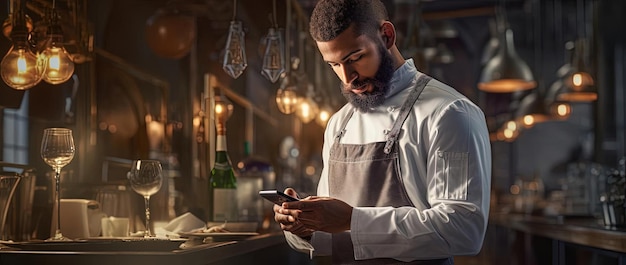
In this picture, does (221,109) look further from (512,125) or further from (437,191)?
A: (512,125)

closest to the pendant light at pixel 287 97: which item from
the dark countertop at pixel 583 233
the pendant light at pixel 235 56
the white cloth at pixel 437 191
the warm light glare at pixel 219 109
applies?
the warm light glare at pixel 219 109

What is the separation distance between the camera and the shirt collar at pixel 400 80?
2.85 meters

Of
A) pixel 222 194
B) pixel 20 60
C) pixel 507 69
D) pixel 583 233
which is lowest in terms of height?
pixel 583 233

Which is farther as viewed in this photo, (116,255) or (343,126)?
(343,126)

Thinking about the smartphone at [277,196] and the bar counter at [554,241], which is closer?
the smartphone at [277,196]

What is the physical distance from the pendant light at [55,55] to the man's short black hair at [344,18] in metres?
0.91

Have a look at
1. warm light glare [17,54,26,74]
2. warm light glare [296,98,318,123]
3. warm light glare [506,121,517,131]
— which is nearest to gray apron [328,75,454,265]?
warm light glare [17,54,26,74]

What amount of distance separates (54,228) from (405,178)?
1.19 meters

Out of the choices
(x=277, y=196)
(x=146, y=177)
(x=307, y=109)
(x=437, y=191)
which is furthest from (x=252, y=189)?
(x=437, y=191)

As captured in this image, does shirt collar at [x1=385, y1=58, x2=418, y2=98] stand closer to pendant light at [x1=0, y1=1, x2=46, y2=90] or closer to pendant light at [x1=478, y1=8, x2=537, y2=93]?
pendant light at [x1=0, y1=1, x2=46, y2=90]

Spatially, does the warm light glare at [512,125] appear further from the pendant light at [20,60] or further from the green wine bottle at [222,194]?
the pendant light at [20,60]

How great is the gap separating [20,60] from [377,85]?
114 centimetres

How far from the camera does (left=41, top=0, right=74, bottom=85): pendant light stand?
3135 mm

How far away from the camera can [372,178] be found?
281 centimetres
